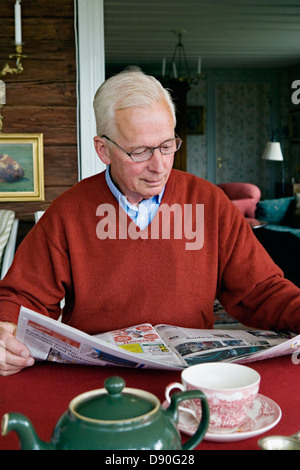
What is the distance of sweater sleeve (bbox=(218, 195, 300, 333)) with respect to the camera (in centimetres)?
122

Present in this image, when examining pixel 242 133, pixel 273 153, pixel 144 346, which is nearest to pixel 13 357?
Answer: pixel 144 346

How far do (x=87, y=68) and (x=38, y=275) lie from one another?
5.68 ft

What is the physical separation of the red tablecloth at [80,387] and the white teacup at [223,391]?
0.03 meters

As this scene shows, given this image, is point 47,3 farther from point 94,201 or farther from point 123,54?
point 123,54

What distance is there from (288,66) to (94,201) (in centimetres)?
886

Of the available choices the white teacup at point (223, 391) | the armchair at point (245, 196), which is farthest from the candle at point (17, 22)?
the armchair at point (245, 196)

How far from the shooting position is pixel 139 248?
1.35 metres

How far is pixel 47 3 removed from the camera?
2713 mm

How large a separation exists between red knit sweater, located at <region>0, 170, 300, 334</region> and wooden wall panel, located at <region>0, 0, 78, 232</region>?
148 centimetres

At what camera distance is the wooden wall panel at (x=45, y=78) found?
2.72 m

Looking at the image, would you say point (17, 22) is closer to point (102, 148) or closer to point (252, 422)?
point (102, 148)

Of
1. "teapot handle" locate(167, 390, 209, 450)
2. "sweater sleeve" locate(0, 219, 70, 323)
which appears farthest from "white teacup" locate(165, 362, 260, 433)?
"sweater sleeve" locate(0, 219, 70, 323)

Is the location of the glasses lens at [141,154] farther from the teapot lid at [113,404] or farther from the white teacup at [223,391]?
the teapot lid at [113,404]

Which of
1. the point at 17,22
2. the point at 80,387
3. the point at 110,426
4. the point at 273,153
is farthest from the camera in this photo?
the point at 273,153
